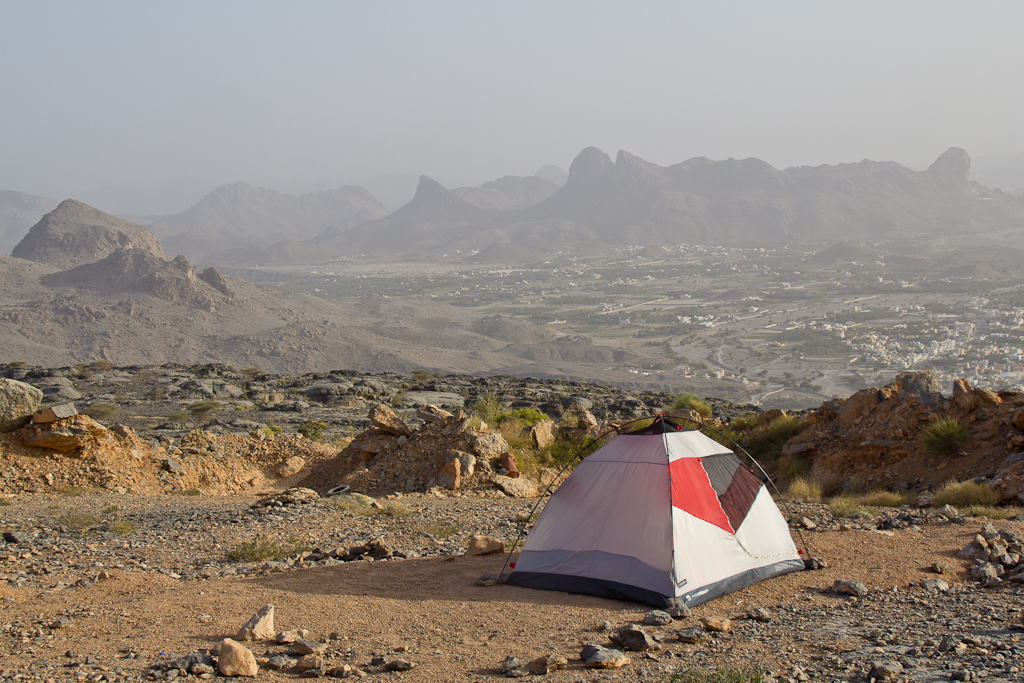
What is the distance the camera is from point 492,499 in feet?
40.4

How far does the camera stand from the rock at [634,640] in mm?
5301

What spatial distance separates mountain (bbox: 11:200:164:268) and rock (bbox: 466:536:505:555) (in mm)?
90684

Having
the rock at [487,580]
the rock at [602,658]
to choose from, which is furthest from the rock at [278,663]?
the rock at [487,580]

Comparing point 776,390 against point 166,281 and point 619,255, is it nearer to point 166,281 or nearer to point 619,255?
point 166,281

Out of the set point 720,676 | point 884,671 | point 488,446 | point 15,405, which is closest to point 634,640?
point 720,676

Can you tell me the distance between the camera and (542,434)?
15.4 meters

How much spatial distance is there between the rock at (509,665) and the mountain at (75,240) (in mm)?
93813

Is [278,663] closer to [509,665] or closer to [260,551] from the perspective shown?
[509,665]

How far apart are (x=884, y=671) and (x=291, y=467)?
13.8 meters

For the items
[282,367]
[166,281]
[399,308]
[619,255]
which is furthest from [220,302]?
[619,255]

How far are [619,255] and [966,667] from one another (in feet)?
573

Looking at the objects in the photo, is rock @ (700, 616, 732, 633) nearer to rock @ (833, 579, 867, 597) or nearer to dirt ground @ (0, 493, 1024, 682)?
dirt ground @ (0, 493, 1024, 682)

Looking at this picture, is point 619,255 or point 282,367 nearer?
point 282,367

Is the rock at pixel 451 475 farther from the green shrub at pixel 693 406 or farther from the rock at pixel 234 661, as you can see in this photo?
the green shrub at pixel 693 406
